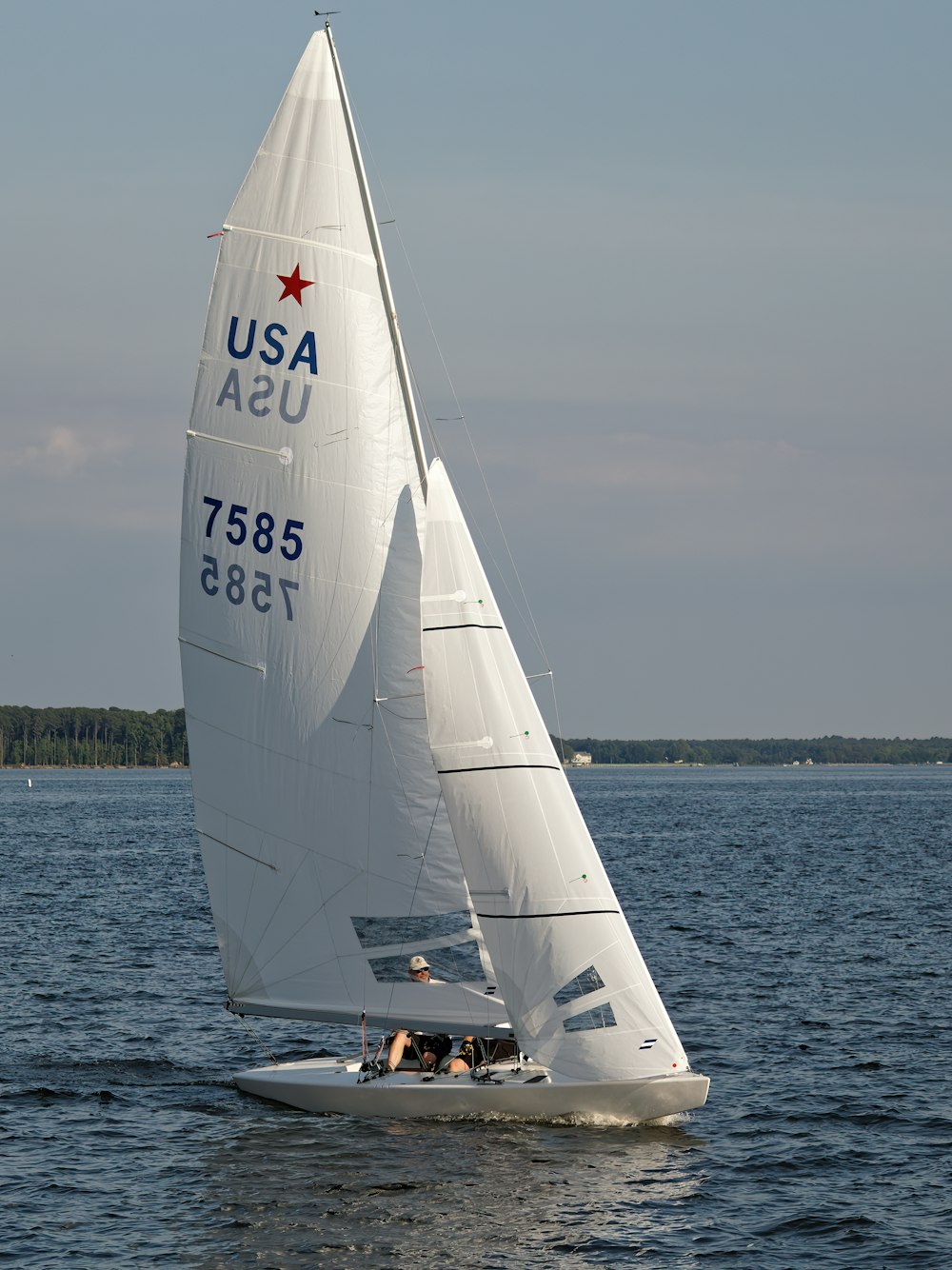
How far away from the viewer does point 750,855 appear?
6919 cm

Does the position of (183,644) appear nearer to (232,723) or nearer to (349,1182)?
(232,723)

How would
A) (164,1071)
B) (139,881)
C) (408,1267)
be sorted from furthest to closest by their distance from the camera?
(139,881) → (164,1071) → (408,1267)

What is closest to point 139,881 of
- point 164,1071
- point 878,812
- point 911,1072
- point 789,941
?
point 789,941

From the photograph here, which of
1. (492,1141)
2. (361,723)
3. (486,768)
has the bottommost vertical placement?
(492,1141)

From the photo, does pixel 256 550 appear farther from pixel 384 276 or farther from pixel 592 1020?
pixel 592 1020

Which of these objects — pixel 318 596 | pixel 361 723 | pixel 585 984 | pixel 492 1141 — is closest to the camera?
pixel 585 984

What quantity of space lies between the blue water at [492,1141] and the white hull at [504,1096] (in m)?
0.23

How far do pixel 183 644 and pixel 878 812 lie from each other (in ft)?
331

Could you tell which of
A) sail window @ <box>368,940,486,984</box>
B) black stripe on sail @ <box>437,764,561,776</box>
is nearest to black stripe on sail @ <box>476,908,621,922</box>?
sail window @ <box>368,940,486,984</box>

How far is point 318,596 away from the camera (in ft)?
63.8

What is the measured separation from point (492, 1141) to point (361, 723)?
5079 mm

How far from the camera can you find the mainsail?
1892 cm

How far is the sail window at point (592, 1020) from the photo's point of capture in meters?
18.5

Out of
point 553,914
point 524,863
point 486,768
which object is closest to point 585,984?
point 553,914
